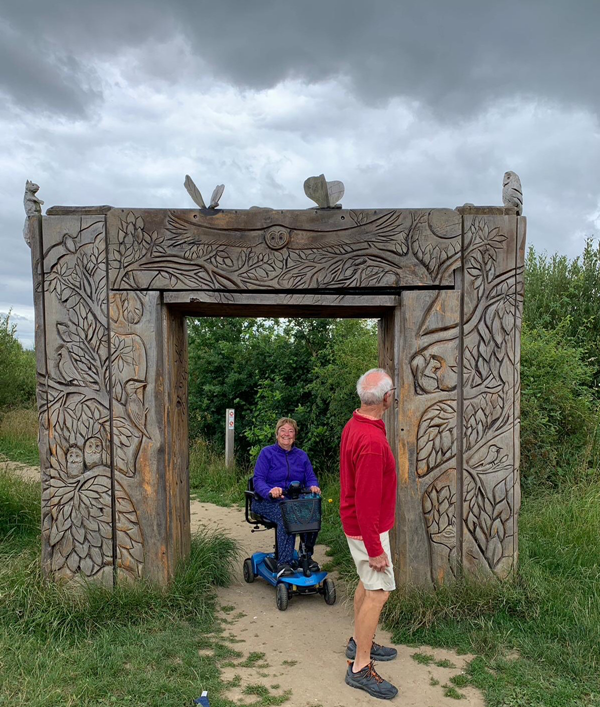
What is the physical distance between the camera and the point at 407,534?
4.44 metres

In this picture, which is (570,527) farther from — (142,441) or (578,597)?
(142,441)

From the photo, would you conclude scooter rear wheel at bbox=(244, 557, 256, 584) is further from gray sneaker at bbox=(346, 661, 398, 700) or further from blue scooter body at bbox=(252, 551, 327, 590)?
gray sneaker at bbox=(346, 661, 398, 700)

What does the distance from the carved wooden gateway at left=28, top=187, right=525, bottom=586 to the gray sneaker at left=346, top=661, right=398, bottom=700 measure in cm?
99

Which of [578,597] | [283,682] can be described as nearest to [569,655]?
[578,597]

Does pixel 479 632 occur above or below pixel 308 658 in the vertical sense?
above

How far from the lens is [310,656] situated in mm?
4020

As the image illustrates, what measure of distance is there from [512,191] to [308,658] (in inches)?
149

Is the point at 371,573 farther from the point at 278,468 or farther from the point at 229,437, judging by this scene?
the point at 229,437

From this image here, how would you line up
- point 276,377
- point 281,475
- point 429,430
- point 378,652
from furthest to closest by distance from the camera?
point 276,377 < point 281,475 < point 429,430 < point 378,652

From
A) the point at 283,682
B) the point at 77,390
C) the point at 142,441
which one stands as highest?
the point at 77,390

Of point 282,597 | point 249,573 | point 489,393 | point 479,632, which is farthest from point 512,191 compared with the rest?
point 249,573

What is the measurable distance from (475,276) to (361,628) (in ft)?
8.62

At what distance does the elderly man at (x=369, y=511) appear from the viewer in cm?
339

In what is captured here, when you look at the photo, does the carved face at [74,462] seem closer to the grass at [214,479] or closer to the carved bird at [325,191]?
the carved bird at [325,191]
